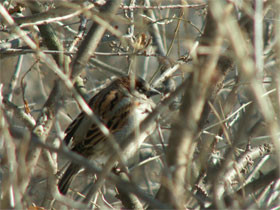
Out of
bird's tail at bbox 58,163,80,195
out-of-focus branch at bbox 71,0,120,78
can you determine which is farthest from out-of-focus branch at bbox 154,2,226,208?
bird's tail at bbox 58,163,80,195

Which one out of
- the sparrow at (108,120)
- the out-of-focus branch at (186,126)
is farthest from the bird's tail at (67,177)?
the out-of-focus branch at (186,126)

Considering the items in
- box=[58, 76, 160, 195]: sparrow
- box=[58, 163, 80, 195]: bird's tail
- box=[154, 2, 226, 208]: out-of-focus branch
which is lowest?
box=[58, 163, 80, 195]: bird's tail

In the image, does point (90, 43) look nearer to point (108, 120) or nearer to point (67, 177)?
point (108, 120)

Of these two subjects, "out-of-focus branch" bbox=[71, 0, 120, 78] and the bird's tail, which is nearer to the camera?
"out-of-focus branch" bbox=[71, 0, 120, 78]

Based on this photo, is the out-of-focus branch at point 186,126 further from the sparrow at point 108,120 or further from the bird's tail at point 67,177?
the sparrow at point 108,120

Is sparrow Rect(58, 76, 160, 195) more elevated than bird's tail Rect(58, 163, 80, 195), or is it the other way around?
sparrow Rect(58, 76, 160, 195)

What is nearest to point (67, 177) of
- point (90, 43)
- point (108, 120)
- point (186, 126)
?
point (108, 120)

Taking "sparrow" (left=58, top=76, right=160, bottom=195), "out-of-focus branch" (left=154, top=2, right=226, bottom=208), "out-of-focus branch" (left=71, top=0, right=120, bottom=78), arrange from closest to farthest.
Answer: "out-of-focus branch" (left=154, top=2, right=226, bottom=208)
"out-of-focus branch" (left=71, top=0, right=120, bottom=78)
"sparrow" (left=58, top=76, right=160, bottom=195)

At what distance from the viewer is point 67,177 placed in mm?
4676

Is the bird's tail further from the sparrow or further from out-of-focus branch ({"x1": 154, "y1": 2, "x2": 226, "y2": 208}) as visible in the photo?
out-of-focus branch ({"x1": 154, "y1": 2, "x2": 226, "y2": 208})

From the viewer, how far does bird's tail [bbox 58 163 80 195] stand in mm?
4652

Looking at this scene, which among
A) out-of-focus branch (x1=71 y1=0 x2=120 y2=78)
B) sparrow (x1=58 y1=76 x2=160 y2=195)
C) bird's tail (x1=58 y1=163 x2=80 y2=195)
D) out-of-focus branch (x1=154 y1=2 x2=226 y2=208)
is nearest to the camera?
out-of-focus branch (x1=154 y1=2 x2=226 y2=208)

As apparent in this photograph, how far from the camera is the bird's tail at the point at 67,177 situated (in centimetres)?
465

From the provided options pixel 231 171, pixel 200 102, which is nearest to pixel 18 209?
pixel 200 102
